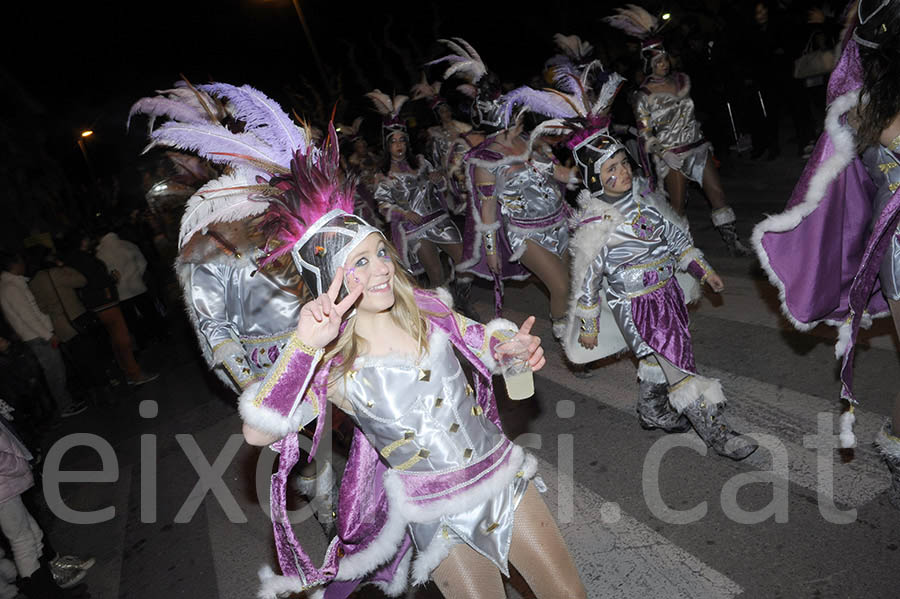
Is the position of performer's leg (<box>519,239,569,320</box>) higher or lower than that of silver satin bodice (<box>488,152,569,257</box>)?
lower

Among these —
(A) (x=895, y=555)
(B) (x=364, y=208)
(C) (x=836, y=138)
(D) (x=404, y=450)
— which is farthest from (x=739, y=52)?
(D) (x=404, y=450)

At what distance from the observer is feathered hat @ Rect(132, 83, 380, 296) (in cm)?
245

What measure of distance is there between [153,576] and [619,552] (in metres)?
3.43

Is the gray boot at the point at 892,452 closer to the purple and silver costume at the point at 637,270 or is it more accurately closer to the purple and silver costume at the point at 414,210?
the purple and silver costume at the point at 637,270

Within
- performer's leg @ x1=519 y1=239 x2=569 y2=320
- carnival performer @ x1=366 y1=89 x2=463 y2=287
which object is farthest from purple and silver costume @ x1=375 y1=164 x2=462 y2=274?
performer's leg @ x1=519 y1=239 x2=569 y2=320

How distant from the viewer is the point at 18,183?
2681 cm

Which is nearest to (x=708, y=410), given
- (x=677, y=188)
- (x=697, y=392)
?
(x=697, y=392)

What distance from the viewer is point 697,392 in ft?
12.7

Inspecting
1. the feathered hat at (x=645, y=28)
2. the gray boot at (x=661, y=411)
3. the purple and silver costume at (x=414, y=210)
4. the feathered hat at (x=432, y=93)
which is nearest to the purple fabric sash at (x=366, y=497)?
the gray boot at (x=661, y=411)

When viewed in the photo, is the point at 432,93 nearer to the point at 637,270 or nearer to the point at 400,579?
the point at 637,270

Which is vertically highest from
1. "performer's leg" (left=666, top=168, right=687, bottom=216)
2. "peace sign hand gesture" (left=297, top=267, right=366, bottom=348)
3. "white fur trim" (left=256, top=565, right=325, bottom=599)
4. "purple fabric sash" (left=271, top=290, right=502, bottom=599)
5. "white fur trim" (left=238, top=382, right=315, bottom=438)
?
"peace sign hand gesture" (left=297, top=267, right=366, bottom=348)

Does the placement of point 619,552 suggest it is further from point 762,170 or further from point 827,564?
point 762,170

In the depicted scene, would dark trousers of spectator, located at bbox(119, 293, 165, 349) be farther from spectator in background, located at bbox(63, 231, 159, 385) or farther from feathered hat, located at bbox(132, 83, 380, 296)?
feathered hat, located at bbox(132, 83, 380, 296)

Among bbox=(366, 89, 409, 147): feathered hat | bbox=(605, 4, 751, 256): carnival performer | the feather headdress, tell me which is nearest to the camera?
the feather headdress
